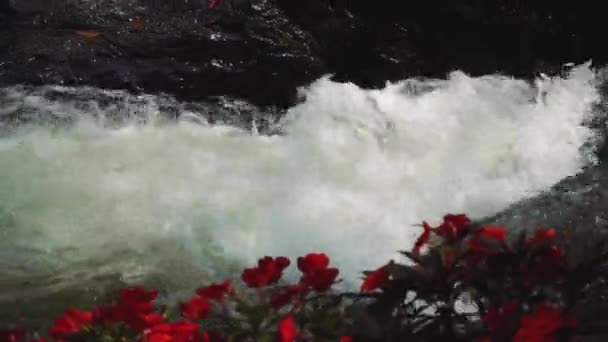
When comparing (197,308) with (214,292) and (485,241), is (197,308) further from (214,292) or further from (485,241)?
(485,241)

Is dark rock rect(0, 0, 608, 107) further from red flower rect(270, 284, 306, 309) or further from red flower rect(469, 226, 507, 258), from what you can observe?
red flower rect(469, 226, 507, 258)

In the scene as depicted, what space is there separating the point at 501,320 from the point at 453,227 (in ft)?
0.89

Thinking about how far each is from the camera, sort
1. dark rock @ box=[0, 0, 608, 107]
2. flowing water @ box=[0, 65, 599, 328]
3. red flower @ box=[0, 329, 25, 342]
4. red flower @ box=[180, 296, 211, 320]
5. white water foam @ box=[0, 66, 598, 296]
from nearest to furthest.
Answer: red flower @ box=[0, 329, 25, 342] < red flower @ box=[180, 296, 211, 320] < flowing water @ box=[0, 65, 599, 328] < white water foam @ box=[0, 66, 598, 296] < dark rock @ box=[0, 0, 608, 107]

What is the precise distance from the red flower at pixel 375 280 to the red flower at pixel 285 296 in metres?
0.17

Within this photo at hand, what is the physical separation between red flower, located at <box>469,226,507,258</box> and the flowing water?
227 centimetres

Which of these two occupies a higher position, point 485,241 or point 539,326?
point 485,241

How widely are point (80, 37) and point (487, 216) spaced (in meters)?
4.09

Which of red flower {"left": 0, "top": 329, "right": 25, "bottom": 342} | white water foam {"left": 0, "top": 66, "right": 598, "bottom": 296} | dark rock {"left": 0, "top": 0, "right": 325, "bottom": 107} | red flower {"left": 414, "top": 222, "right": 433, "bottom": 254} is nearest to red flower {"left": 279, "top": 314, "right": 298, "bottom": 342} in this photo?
red flower {"left": 414, "top": 222, "right": 433, "bottom": 254}

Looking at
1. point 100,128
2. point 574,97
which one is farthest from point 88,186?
point 574,97

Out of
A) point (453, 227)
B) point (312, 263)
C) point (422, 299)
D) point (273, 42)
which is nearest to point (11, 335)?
point (312, 263)

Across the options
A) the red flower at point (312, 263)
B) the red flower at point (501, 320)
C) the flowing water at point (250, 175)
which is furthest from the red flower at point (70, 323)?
the flowing water at point (250, 175)

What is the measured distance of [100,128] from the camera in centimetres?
574

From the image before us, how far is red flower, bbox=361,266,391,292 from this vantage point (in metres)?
1.76

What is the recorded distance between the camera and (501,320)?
1.67 meters
